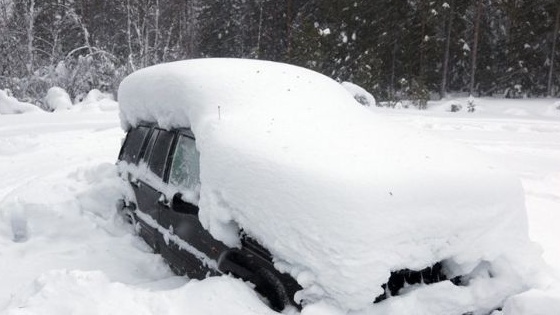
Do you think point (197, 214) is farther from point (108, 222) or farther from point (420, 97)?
point (420, 97)

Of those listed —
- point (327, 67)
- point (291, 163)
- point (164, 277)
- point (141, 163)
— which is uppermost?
point (327, 67)

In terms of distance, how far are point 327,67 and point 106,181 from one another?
25052mm

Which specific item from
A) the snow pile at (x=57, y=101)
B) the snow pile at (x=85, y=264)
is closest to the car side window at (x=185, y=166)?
the snow pile at (x=85, y=264)

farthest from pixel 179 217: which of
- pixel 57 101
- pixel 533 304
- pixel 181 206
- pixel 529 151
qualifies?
pixel 57 101

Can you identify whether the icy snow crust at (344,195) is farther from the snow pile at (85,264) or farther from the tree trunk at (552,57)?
the tree trunk at (552,57)

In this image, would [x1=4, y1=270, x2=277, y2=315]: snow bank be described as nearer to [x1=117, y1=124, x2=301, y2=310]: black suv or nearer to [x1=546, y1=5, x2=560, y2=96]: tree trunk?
[x1=117, y1=124, x2=301, y2=310]: black suv

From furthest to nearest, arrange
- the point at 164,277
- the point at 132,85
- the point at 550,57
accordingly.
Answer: the point at 550,57, the point at 132,85, the point at 164,277

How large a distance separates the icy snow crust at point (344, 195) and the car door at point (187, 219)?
220mm

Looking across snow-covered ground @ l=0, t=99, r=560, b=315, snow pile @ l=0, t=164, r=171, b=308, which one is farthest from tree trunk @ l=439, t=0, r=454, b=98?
snow pile @ l=0, t=164, r=171, b=308

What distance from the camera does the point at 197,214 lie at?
340 cm

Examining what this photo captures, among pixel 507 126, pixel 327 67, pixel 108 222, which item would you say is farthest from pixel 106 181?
pixel 327 67

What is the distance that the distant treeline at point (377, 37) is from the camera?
77.0ft

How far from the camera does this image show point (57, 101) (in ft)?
46.2

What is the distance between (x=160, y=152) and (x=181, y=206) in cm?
83
